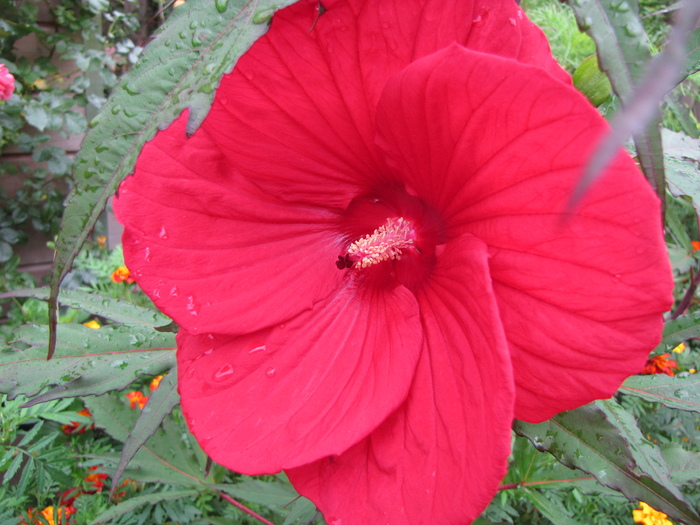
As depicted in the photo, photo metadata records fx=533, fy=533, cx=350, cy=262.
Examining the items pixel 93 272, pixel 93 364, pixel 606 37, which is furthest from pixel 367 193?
pixel 93 272

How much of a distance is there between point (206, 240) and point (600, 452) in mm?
467

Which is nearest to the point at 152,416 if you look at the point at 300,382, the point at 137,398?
the point at 300,382

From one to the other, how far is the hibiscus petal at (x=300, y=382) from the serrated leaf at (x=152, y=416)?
181 millimetres

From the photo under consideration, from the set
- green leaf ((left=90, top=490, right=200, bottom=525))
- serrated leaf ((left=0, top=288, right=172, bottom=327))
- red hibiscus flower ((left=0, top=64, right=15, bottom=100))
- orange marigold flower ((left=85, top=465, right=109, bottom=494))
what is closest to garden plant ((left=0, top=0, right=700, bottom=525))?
serrated leaf ((left=0, top=288, right=172, bottom=327))

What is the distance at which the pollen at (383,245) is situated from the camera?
588mm

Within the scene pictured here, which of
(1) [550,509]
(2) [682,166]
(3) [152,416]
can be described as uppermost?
(2) [682,166]

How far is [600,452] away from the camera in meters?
0.56

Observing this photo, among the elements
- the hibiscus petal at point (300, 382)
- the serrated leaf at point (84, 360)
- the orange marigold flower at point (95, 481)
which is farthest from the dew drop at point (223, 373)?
the orange marigold flower at point (95, 481)

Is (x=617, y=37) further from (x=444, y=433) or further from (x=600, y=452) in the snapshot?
(x=600, y=452)

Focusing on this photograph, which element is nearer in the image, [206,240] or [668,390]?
[206,240]

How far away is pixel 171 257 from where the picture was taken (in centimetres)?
52

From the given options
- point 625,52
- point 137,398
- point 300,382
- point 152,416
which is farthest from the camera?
point 137,398

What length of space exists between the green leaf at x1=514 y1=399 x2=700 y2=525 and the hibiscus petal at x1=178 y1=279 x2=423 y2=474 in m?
0.17

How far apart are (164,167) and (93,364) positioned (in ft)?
1.24
